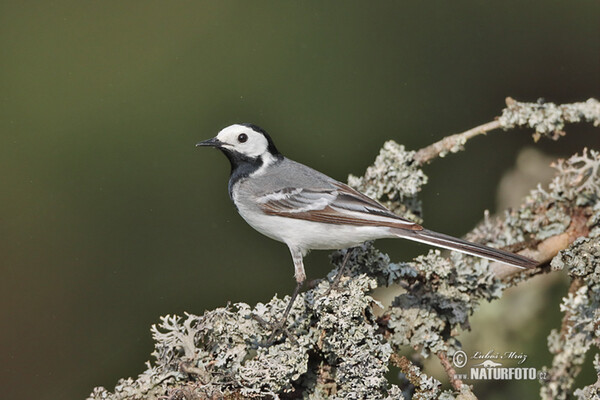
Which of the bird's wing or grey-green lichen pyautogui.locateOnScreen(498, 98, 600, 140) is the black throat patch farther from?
grey-green lichen pyautogui.locateOnScreen(498, 98, 600, 140)

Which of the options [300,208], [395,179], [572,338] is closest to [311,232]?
[300,208]

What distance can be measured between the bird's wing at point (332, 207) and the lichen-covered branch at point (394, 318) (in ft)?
0.27

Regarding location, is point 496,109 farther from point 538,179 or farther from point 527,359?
point 527,359

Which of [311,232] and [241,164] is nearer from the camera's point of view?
[311,232]

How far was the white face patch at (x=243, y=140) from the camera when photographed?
3004 mm

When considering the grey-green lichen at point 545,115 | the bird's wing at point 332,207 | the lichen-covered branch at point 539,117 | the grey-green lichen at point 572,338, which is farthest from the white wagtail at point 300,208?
the grey-green lichen at point 545,115

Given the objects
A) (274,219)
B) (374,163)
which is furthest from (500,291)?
(274,219)

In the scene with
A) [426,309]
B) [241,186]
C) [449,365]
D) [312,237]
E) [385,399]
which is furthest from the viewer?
[241,186]

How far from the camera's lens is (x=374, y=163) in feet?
8.77

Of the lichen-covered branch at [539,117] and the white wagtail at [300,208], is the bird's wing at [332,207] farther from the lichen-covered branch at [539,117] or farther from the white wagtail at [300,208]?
the lichen-covered branch at [539,117]

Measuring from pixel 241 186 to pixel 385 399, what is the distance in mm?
1239

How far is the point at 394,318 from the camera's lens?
2.28m

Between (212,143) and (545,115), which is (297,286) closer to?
(212,143)

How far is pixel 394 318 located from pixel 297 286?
37 centimetres
